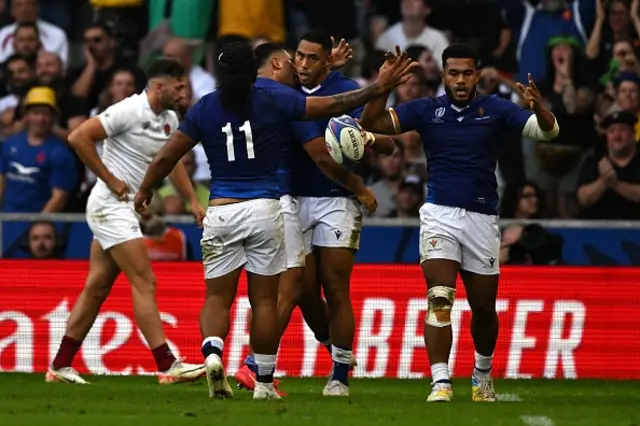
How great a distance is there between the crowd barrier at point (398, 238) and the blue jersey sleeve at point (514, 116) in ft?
14.7

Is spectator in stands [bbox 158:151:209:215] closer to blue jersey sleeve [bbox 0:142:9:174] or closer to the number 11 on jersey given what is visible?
blue jersey sleeve [bbox 0:142:9:174]

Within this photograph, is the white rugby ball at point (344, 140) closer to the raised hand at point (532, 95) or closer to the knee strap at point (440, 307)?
the knee strap at point (440, 307)

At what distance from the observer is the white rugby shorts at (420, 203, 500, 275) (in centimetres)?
1148

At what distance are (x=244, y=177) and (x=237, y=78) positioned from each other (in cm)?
67

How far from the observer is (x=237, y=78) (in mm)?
10945

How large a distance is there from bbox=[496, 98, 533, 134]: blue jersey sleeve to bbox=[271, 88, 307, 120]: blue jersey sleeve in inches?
61.1

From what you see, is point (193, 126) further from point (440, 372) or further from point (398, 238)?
point (398, 238)

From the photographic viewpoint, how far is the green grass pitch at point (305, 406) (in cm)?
967

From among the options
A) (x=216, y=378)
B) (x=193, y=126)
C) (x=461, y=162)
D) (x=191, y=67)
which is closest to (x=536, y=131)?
(x=461, y=162)

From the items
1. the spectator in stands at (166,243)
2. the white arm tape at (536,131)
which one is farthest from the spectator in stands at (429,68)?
the white arm tape at (536,131)

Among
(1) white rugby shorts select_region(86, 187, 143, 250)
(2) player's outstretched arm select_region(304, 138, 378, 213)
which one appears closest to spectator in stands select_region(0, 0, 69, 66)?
(1) white rugby shorts select_region(86, 187, 143, 250)

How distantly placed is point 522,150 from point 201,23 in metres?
3.85

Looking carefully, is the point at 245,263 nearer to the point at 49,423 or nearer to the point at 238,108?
the point at 238,108

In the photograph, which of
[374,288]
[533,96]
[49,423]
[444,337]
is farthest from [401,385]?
[49,423]
